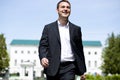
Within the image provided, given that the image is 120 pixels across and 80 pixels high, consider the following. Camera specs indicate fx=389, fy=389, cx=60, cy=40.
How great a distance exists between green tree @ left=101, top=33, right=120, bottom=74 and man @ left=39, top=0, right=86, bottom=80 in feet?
155

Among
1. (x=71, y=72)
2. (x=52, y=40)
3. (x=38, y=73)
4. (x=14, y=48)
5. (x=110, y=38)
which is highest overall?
(x=52, y=40)

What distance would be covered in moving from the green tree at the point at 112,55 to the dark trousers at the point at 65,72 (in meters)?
47.5

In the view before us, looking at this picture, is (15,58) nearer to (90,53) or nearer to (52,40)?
(90,53)

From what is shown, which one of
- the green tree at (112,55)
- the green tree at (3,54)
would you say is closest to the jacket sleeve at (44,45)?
the green tree at (112,55)

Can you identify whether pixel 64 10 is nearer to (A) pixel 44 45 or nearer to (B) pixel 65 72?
(A) pixel 44 45

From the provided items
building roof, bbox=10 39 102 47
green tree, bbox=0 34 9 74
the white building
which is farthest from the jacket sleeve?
building roof, bbox=10 39 102 47

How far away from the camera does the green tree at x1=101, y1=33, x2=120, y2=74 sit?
2048 inches

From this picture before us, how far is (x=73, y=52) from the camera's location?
4898 mm

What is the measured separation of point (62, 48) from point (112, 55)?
47.9 metres

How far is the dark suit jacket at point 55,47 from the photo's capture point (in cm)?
476

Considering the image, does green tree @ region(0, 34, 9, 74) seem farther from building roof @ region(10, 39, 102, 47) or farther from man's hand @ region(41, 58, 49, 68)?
A: building roof @ region(10, 39, 102, 47)

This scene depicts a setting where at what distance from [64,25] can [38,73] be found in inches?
4011

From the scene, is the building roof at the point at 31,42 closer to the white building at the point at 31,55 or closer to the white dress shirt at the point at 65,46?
the white building at the point at 31,55

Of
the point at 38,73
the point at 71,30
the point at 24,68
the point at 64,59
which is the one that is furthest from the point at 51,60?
the point at 38,73
